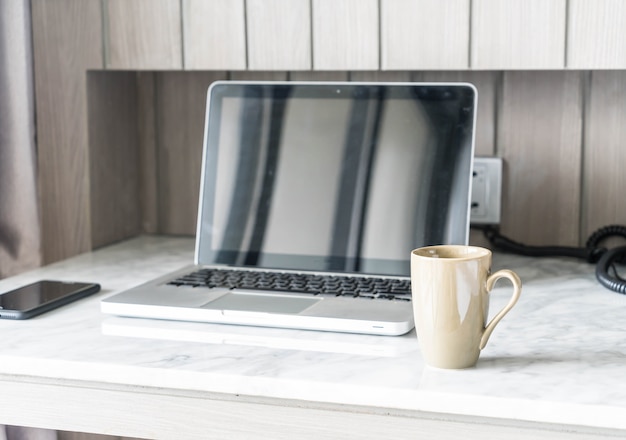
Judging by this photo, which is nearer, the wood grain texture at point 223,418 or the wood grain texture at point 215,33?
the wood grain texture at point 223,418

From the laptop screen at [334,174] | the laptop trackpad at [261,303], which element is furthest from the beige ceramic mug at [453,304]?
the laptop screen at [334,174]

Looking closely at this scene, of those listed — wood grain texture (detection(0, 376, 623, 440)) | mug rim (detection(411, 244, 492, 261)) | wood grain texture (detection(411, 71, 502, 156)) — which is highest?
wood grain texture (detection(411, 71, 502, 156))

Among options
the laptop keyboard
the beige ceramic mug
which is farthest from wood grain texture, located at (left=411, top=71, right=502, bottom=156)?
the beige ceramic mug

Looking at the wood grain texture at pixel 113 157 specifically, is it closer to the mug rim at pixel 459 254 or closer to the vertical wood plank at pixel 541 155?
the vertical wood plank at pixel 541 155

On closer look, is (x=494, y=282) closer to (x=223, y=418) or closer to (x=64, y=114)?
(x=223, y=418)

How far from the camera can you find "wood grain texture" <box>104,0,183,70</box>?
1.34m

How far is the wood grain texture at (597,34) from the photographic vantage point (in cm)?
114

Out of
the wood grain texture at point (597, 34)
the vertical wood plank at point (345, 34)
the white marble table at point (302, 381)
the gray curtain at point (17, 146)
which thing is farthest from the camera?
the gray curtain at point (17, 146)

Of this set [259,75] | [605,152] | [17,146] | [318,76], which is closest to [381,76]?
[318,76]

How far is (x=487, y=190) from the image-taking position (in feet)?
4.64

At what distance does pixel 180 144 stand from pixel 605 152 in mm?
729

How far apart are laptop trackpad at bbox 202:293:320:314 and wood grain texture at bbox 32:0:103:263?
476 mm

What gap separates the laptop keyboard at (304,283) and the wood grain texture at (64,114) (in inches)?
13.5

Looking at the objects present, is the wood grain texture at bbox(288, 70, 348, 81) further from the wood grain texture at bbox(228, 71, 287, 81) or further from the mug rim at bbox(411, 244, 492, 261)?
the mug rim at bbox(411, 244, 492, 261)
